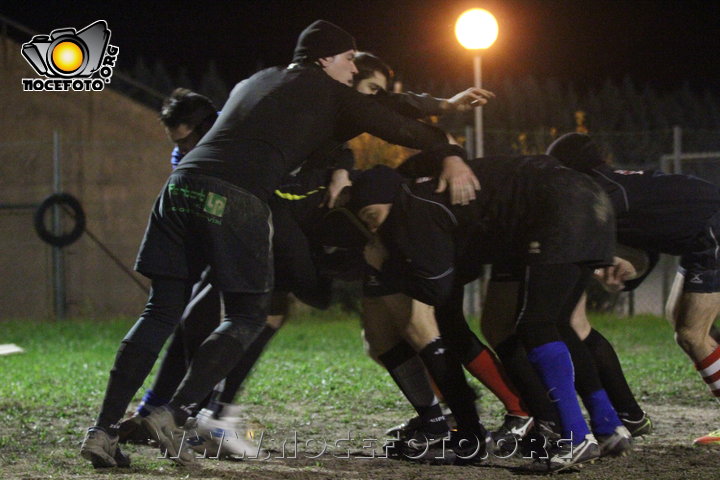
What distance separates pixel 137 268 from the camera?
4508 millimetres

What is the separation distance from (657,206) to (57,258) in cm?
1030

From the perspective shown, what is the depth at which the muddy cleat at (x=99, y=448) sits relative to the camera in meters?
4.27

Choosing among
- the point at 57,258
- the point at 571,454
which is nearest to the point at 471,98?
the point at 571,454

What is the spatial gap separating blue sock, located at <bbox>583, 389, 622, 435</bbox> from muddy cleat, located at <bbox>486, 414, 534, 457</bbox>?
391 mm

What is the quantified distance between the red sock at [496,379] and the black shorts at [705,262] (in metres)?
1.04

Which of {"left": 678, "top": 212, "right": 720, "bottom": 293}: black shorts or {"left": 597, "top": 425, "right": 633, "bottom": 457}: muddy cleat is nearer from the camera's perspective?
{"left": 597, "top": 425, "right": 633, "bottom": 457}: muddy cleat

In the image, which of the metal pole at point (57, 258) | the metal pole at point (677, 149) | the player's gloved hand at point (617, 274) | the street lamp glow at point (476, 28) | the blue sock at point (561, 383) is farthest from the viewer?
the metal pole at point (57, 258)

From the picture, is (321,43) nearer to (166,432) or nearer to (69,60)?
(166,432)

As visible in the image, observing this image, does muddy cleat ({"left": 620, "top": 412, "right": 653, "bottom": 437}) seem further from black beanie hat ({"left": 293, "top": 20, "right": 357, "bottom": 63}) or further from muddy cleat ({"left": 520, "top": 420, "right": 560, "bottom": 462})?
black beanie hat ({"left": 293, "top": 20, "right": 357, "bottom": 63})

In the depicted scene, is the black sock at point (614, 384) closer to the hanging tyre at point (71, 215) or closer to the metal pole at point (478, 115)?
the metal pole at point (478, 115)

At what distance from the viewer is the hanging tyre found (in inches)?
526

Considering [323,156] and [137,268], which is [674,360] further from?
[137,268]

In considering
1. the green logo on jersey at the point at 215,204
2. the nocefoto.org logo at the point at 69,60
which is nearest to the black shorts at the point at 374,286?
the green logo on jersey at the point at 215,204

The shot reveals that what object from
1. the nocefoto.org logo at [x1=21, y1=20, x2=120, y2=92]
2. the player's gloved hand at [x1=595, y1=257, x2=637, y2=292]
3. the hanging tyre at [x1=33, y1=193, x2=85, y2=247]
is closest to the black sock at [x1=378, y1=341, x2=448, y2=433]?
the player's gloved hand at [x1=595, y1=257, x2=637, y2=292]
